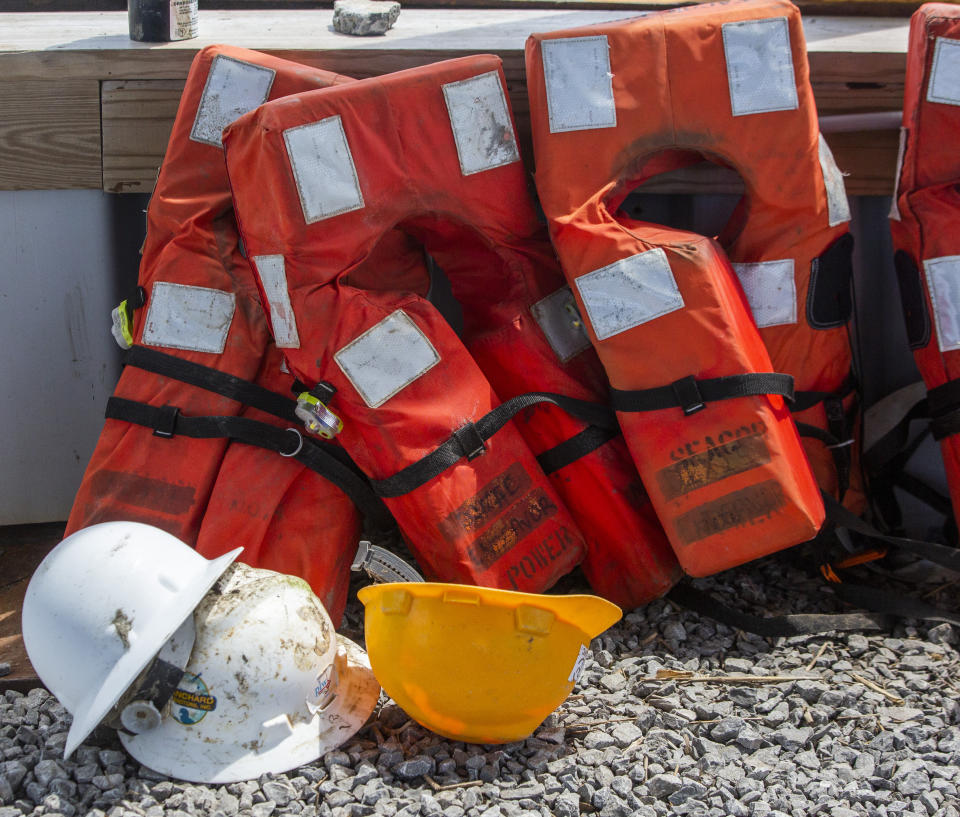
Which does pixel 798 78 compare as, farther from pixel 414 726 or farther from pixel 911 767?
pixel 414 726

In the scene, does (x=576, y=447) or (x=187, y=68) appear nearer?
(x=576, y=447)

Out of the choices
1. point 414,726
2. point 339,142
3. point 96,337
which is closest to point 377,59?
point 339,142

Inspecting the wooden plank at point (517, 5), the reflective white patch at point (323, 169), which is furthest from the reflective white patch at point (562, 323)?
the wooden plank at point (517, 5)

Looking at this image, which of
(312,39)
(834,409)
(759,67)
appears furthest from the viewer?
(312,39)

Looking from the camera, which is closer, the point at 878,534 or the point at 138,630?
the point at 138,630

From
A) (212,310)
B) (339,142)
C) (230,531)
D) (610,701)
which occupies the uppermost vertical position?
(339,142)

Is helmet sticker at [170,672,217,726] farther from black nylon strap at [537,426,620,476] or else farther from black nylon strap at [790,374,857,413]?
black nylon strap at [790,374,857,413]

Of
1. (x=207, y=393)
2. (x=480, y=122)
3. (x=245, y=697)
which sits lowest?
(x=245, y=697)

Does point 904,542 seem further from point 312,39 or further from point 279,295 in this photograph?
point 312,39

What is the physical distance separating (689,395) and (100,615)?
162 cm

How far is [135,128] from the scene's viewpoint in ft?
11.2

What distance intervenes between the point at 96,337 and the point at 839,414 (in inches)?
96.7

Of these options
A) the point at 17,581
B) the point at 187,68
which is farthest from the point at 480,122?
the point at 17,581

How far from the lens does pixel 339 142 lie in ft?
9.34
